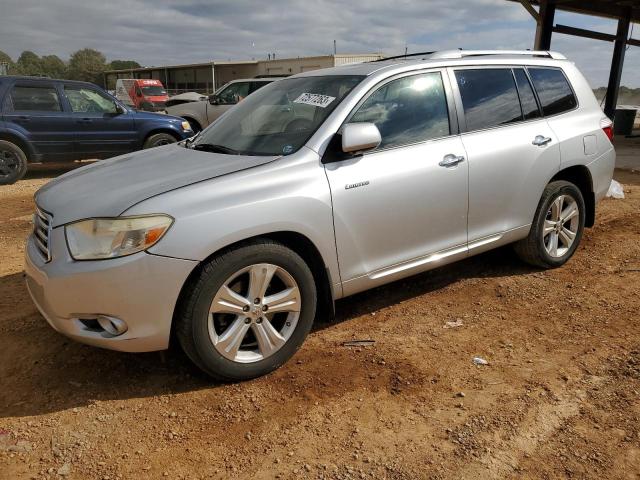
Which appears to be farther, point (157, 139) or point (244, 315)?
point (157, 139)

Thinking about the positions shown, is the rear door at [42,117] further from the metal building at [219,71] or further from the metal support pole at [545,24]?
the metal building at [219,71]

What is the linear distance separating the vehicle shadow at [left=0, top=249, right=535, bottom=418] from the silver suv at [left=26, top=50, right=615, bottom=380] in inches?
15.0

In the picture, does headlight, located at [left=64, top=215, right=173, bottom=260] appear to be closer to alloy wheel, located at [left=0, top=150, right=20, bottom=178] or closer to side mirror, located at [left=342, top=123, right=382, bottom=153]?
side mirror, located at [left=342, top=123, right=382, bottom=153]

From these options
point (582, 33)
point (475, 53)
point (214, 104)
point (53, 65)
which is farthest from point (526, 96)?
point (53, 65)

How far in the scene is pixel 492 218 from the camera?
12.9ft

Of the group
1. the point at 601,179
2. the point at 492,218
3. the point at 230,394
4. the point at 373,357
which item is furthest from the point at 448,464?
the point at 601,179

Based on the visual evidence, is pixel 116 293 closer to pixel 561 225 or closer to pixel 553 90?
pixel 561 225

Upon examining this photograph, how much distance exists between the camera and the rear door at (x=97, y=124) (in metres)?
9.65

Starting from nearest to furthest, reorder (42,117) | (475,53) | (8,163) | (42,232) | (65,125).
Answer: (42,232) → (475,53) → (8,163) → (42,117) → (65,125)

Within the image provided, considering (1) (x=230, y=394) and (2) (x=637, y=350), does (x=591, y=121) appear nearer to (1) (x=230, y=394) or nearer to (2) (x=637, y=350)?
(2) (x=637, y=350)

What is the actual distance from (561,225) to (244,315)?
304 centimetres

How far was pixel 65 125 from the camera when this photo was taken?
9.45 m

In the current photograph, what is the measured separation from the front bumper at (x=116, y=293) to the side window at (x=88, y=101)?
796 cm

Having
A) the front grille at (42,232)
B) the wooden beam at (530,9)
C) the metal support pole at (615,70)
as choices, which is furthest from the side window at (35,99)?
the metal support pole at (615,70)
